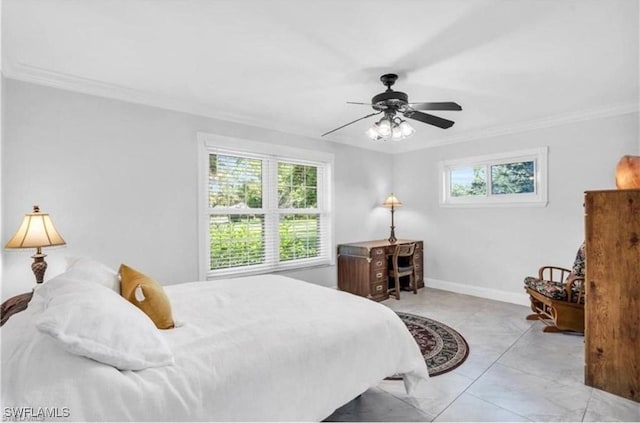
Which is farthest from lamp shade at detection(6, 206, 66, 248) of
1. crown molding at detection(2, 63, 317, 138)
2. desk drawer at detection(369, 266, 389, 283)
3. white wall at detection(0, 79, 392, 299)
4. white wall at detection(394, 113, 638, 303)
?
white wall at detection(394, 113, 638, 303)

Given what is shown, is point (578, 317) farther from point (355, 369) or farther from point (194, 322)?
point (194, 322)

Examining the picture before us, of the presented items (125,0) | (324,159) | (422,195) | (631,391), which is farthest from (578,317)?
(125,0)

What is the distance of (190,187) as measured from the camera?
3.41 meters

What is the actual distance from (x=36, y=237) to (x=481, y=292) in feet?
16.6

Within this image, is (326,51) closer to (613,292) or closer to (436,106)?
(436,106)

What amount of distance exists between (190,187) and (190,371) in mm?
2544

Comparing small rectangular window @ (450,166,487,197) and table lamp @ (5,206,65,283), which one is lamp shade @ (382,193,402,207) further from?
table lamp @ (5,206,65,283)

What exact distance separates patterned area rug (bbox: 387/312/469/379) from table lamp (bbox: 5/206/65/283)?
2.73 m

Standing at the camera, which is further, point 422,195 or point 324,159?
point 422,195

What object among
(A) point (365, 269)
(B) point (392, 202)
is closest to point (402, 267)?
(A) point (365, 269)

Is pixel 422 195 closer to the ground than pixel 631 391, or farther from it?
farther from it

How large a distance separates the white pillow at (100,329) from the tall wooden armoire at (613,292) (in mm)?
2774

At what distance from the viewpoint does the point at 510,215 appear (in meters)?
4.30

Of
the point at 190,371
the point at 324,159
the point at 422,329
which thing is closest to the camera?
the point at 190,371
